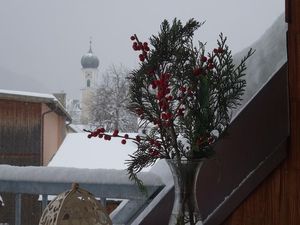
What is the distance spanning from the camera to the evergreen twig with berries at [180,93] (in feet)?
2.49

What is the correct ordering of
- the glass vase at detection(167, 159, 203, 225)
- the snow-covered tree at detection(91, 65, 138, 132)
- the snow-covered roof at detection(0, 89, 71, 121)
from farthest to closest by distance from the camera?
the snow-covered tree at detection(91, 65, 138, 132), the snow-covered roof at detection(0, 89, 71, 121), the glass vase at detection(167, 159, 203, 225)

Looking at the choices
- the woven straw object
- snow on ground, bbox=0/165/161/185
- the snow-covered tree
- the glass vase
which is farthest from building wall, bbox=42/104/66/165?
the glass vase

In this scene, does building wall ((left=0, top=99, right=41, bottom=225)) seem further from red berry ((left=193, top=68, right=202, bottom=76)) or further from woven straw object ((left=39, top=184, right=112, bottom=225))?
red berry ((left=193, top=68, right=202, bottom=76))

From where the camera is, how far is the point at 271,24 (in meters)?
1.12

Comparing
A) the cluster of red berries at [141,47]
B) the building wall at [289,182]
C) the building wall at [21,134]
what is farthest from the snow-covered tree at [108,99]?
the cluster of red berries at [141,47]

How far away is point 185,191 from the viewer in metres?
0.74

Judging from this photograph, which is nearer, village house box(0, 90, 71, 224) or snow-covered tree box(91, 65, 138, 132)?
village house box(0, 90, 71, 224)

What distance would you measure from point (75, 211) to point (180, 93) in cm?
28

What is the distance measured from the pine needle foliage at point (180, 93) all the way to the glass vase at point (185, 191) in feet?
0.06

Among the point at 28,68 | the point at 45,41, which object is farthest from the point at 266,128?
the point at 45,41

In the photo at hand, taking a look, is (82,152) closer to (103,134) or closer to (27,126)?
(27,126)

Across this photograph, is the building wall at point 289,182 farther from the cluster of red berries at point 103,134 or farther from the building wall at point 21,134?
the building wall at point 21,134

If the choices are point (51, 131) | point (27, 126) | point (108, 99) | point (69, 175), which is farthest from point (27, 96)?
point (69, 175)

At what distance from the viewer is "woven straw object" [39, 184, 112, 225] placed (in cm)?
76
